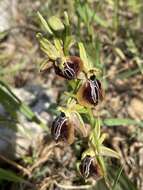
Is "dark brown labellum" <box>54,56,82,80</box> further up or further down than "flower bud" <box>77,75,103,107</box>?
further up

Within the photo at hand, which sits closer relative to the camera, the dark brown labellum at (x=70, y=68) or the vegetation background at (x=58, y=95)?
the dark brown labellum at (x=70, y=68)

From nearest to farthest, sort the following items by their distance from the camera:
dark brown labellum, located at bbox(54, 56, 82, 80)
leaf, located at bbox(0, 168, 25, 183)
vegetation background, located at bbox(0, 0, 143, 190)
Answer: dark brown labellum, located at bbox(54, 56, 82, 80)
leaf, located at bbox(0, 168, 25, 183)
vegetation background, located at bbox(0, 0, 143, 190)

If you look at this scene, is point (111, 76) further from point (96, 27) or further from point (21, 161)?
point (21, 161)

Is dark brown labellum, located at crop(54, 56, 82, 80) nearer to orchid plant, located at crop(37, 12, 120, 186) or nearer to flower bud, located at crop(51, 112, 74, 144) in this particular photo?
orchid plant, located at crop(37, 12, 120, 186)

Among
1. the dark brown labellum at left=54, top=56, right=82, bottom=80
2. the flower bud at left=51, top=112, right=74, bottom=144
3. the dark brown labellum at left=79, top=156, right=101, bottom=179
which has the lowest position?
the dark brown labellum at left=79, top=156, right=101, bottom=179

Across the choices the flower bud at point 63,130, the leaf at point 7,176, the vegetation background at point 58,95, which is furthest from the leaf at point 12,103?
the flower bud at point 63,130

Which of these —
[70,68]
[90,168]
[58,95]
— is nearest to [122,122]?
[90,168]

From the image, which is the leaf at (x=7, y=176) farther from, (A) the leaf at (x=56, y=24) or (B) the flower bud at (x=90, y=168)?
(A) the leaf at (x=56, y=24)

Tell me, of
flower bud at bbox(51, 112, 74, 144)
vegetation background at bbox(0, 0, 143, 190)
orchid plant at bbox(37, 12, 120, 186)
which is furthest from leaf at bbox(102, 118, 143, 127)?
flower bud at bbox(51, 112, 74, 144)
